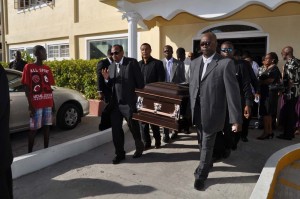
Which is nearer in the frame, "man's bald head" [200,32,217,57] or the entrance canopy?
"man's bald head" [200,32,217,57]

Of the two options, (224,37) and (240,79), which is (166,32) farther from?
(240,79)

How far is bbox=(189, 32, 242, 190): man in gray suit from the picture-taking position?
3.49 m

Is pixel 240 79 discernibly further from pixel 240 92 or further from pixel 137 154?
pixel 137 154

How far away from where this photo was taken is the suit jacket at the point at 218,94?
347 cm

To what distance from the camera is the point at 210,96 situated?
11.8ft

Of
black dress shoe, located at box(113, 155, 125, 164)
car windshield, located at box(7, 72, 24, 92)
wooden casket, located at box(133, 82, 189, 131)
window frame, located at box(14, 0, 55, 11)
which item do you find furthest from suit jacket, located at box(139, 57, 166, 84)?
window frame, located at box(14, 0, 55, 11)

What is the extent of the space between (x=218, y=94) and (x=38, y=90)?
2907 mm

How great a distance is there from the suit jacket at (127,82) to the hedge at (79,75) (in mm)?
4681

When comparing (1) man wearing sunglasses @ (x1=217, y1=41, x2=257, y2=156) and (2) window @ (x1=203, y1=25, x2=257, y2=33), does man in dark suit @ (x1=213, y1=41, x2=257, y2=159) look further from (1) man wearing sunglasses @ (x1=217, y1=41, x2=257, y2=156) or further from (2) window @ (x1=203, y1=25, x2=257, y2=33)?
(2) window @ (x1=203, y1=25, x2=257, y2=33)

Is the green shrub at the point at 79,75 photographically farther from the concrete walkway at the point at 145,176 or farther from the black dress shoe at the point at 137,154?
the black dress shoe at the point at 137,154

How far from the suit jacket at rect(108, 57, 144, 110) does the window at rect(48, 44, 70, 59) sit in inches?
→ 355

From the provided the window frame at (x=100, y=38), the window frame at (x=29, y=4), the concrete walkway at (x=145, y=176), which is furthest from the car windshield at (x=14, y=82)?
the window frame at (x=29, y=4)

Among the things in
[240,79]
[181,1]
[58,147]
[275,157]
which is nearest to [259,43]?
[181,1]

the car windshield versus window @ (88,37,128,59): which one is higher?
window @ (88,37,128,59)
